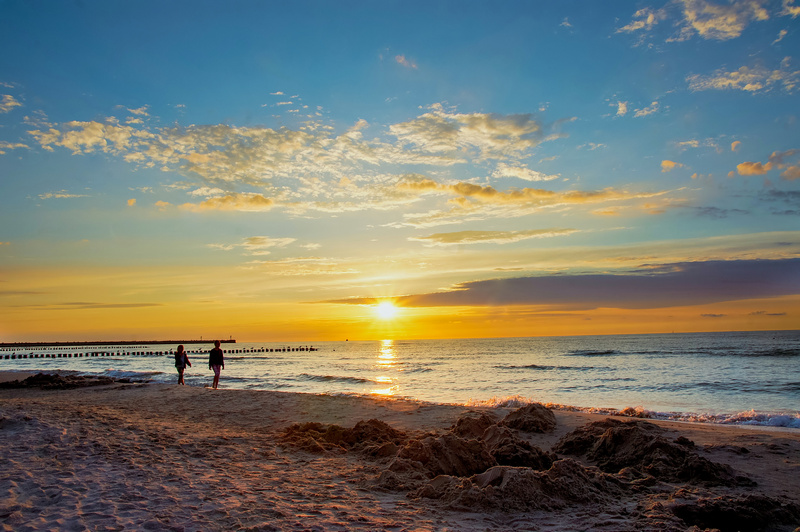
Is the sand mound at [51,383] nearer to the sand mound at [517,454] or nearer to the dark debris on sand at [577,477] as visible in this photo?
the dark debris on sand at [577,477]

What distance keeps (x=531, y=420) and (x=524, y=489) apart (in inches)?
221

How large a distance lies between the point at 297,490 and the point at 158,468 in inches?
83.1

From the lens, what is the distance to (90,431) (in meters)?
8.06

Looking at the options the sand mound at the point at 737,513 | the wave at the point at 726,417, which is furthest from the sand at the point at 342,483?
the wave at the point at 726,417

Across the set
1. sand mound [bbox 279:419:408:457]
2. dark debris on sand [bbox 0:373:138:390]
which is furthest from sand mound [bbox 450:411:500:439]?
dark debris on sand [bbox 0:373:138:390]

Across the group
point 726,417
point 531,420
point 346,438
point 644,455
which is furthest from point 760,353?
point 346,438

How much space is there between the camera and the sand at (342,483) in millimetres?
4648

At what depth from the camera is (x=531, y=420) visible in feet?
35.2

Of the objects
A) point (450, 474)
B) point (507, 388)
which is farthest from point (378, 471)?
point (507, 388)

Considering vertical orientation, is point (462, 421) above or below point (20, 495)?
below

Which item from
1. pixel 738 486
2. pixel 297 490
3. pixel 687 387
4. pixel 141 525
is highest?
pixel 141 525

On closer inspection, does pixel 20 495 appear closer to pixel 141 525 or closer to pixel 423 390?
pixel 141 525

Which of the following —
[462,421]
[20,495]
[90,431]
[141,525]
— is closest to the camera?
[141,525]

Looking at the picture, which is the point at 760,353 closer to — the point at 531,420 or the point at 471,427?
the point at 531,420
